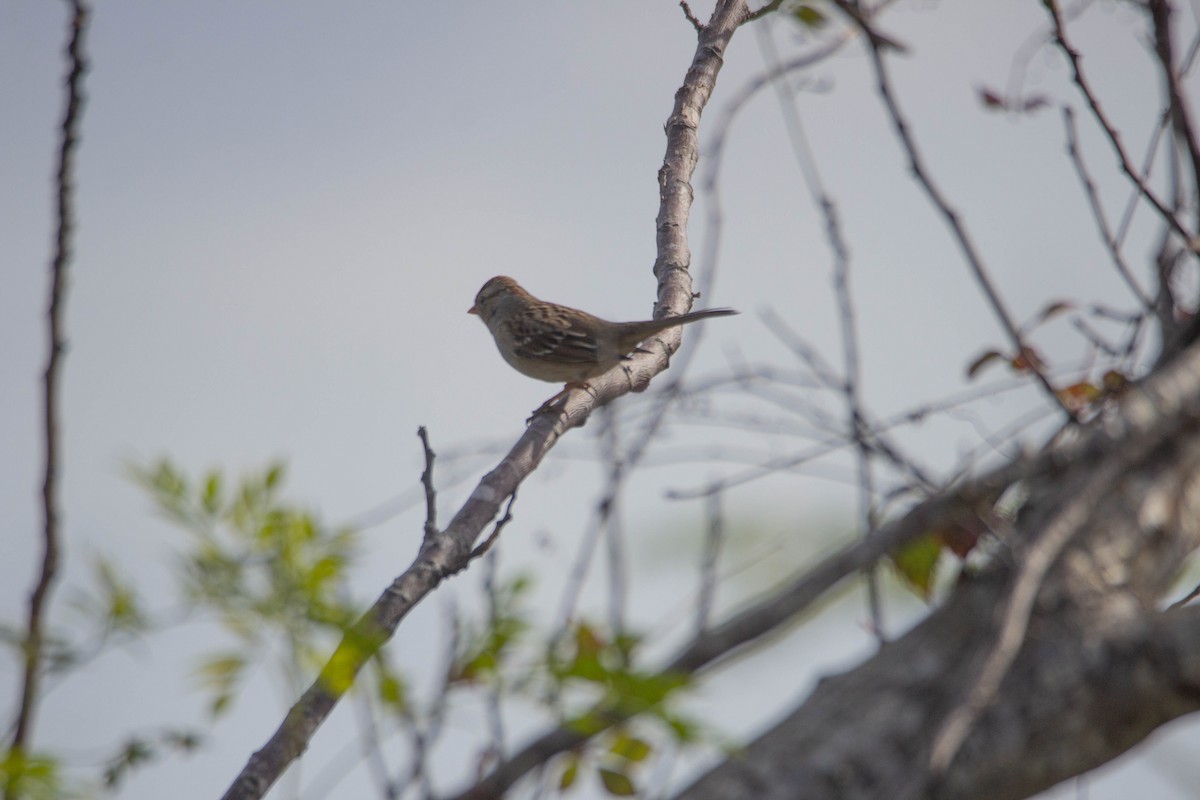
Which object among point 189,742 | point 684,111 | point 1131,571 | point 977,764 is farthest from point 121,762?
point 684,111

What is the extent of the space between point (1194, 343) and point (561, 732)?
1.29 meters

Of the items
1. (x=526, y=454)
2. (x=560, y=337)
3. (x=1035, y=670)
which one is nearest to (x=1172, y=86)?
(x=1035, y=670)

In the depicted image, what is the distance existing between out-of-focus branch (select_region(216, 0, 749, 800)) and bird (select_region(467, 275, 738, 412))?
295 mm

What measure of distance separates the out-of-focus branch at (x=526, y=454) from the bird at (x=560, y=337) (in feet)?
0.97

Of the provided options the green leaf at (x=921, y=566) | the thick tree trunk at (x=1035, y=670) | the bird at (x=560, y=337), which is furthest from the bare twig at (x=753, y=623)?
the bird at (x=560, y=337)

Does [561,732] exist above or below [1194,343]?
below

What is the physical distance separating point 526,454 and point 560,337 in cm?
316

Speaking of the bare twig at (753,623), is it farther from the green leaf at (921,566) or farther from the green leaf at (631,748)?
the green leaf at (921,566)

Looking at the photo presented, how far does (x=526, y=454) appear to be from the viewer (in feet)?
12.2

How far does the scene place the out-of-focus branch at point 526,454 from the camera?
1.91m

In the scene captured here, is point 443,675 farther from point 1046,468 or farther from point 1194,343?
point 1194,343

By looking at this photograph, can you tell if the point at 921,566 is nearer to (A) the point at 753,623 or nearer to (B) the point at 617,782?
(B) the point at 617,782

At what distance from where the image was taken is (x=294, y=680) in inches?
67.2

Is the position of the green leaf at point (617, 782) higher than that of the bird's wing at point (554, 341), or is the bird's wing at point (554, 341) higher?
the bird's wing at point (554, 341)
